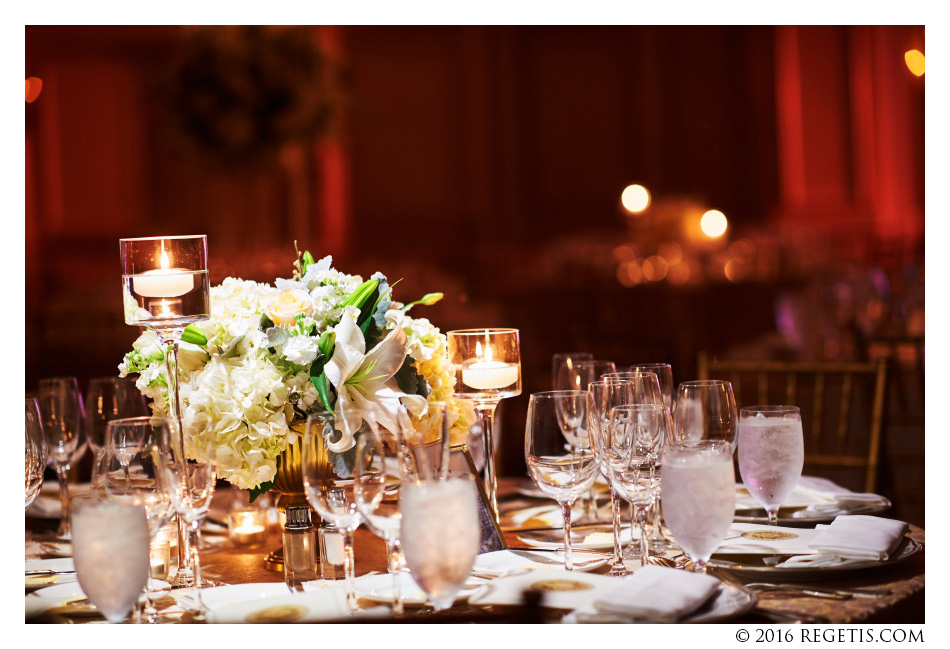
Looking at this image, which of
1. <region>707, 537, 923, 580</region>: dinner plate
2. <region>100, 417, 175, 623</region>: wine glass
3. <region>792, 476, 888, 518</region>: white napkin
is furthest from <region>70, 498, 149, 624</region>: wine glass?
<region>792, 476, 888, 518</region>: white napkin

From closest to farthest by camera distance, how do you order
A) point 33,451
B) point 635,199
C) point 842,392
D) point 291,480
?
point 291,480, point 33,451, point 842,392, point 635,199

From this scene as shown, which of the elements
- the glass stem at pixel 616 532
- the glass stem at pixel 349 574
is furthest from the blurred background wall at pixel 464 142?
the glass stem at pixel 349 574

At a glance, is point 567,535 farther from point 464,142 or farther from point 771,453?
point 464,142

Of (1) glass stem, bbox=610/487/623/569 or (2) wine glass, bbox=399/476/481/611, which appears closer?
(2) wine glass, bbox=399/476/481/611

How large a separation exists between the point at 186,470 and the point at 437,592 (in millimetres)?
360

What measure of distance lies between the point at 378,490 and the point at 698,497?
36 cm

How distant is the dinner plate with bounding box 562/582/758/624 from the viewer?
1.19 meters

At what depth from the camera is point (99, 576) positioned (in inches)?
45.8

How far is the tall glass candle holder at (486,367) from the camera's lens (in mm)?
1722

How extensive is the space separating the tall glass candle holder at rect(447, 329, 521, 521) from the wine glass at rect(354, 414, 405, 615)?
0.46m

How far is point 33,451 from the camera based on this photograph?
1.60 metres

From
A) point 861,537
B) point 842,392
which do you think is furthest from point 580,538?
point 842,392

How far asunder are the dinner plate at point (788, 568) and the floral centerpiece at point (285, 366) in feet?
1.32

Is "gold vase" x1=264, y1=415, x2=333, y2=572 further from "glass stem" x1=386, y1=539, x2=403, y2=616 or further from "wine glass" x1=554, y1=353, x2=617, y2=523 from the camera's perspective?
"wine glass" x1=554, y1=353, x2=617, y2=523
